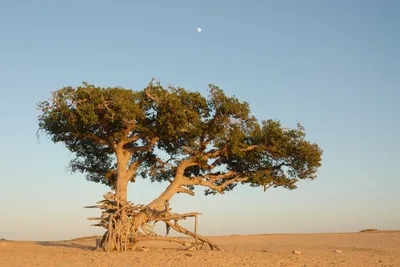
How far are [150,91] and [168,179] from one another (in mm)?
6744

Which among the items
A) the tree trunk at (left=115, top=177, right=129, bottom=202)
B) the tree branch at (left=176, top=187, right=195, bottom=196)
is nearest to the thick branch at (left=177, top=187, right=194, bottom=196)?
the tree branch at (left=176, top=187, right=195, bottom=196)

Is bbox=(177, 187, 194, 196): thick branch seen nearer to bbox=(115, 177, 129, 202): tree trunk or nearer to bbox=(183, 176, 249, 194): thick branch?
bbox=(183, 176, 249, 194): thick branch

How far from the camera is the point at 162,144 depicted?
29203mm

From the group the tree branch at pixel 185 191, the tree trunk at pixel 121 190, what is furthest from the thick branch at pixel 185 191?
the tree trunk at pixel 121 190

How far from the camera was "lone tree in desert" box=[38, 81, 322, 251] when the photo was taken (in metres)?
25.4

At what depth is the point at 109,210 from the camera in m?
26.8

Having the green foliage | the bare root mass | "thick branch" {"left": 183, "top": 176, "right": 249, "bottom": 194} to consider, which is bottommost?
the bare root mass

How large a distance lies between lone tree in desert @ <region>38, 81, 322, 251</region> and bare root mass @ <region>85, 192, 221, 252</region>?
54 mm

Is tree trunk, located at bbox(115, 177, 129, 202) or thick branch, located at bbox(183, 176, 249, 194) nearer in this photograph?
tree trunk, located at bbox(115, 177, 129, 202)

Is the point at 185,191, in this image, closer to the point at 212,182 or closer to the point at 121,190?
the point at 212,182

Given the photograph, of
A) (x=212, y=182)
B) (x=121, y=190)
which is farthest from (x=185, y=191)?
(x=121, y=190)

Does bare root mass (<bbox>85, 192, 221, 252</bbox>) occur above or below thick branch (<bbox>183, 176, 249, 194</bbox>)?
below

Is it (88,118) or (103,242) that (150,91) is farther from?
(103,242)

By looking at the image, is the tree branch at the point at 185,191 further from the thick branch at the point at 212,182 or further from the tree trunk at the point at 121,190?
the tree trunk at the point at 121,190
